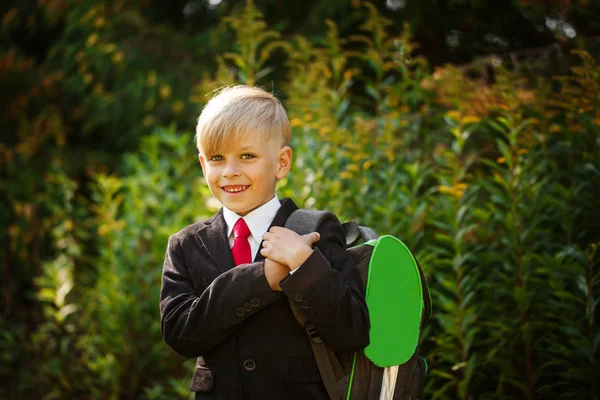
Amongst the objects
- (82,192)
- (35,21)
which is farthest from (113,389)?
(35,21)

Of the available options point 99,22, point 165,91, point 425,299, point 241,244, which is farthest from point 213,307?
point 99,22

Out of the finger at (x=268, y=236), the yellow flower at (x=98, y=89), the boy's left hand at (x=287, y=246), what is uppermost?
the yellow flower at (x=98, y=89)

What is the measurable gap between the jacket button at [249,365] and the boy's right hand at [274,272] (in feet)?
0.76

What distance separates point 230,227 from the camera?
1994mm

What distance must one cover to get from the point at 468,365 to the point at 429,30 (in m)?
4.75

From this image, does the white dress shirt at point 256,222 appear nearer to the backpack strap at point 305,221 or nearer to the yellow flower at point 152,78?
the backpack strap at point 305,221

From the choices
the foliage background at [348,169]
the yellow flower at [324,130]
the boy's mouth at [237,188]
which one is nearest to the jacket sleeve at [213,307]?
the boy's mouth at [237,188]

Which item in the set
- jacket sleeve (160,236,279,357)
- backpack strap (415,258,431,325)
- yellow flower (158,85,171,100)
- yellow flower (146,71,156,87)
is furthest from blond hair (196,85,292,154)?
yellow flower (146,71,156,87)

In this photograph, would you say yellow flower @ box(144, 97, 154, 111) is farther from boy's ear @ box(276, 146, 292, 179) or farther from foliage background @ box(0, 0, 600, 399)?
boy's ear @ box(276, 146, 292, 179)

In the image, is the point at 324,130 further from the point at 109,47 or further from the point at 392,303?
the point at 109,47

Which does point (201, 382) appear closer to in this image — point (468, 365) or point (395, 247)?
point (395, 247)

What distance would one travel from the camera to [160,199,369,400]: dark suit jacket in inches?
68.7

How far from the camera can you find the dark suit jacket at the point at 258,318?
5.73 ft

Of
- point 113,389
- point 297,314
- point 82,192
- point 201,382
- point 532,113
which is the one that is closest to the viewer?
point 297,314
